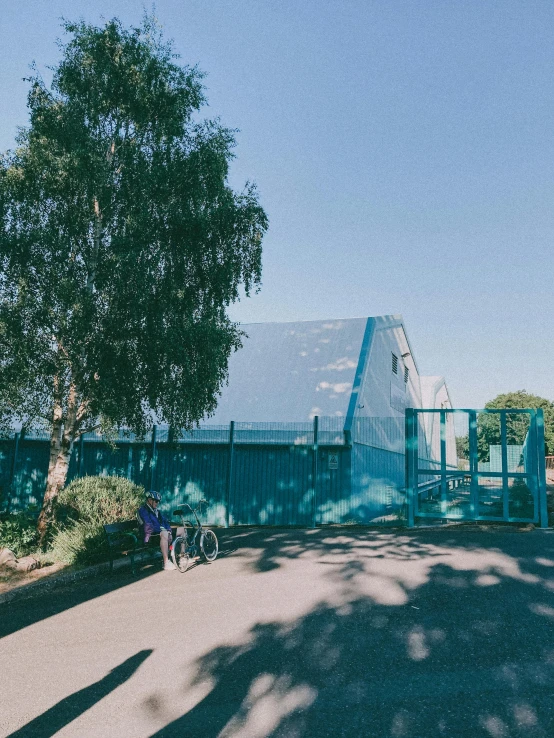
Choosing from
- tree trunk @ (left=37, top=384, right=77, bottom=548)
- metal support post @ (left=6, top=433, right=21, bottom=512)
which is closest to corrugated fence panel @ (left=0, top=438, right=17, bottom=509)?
metal support post @ (left=6, top=433, right=21, bottom=512)

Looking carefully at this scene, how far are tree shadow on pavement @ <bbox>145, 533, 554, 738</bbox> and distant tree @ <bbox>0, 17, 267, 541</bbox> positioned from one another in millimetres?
6231

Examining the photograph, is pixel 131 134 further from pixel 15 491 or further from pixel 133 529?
pixel 15 491

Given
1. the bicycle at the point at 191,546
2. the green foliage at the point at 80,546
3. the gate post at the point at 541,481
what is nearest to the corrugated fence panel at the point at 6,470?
the green foliage at the point at 80,546

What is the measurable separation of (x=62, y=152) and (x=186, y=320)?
4.28 meters

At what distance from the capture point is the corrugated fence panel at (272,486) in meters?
14.9

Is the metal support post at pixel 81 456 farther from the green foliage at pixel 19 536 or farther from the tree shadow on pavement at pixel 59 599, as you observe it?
the tree shadow on pavement at pixel 59 599

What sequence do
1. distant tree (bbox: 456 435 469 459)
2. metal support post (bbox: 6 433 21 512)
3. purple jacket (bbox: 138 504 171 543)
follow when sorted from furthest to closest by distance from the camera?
metal support post (bbox: 6 433 21 512) → distant tree (bbox: 456 435 469 459) → purple jacket (bbox: 138 504 171 543)

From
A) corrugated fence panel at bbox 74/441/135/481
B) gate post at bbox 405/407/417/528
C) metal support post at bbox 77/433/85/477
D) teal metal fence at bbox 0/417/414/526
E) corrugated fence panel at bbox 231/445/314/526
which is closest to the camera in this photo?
gate post at bbox 405/407/417/528

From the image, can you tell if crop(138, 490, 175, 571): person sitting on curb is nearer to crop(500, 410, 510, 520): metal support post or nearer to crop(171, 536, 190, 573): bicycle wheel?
crop(171, 536, 190, 573): bicycle wheel

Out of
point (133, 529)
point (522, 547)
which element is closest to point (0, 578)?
point (133, 529)

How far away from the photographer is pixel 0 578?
355 inches

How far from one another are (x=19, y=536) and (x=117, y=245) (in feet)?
20.1

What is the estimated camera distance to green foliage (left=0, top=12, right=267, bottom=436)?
11.2 metres

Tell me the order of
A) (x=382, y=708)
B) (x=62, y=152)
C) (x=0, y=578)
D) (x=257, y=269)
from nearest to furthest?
(x=382, y=708), (x=0, y=578), (x=62, y=152), (x=257, y=269)
